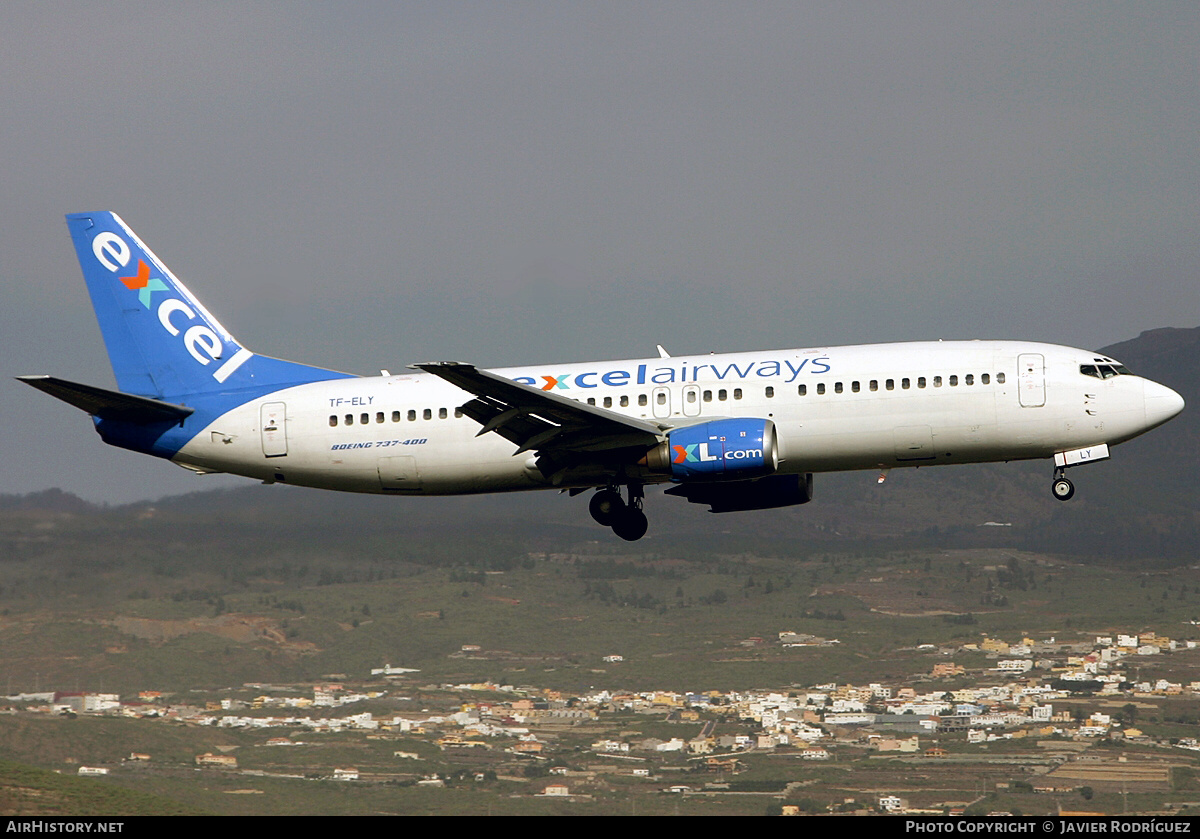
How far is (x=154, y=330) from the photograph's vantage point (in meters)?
44.1

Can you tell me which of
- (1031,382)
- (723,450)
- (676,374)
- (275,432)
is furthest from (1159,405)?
(275,432)

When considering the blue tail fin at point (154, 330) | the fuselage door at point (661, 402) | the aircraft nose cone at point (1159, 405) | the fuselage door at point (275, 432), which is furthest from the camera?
the blue tail fin at point (154, 330)

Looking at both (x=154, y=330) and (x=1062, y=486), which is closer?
(x=1062, y=486)

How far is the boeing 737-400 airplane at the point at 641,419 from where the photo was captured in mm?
37500

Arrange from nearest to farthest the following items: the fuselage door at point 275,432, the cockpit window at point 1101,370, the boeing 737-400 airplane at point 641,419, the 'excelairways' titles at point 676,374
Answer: the boeing 737-400 airplane at point 641,419, the cockpit window at point 1101,370, the 'excelairways' titles at point 676,374, the fuselage door at point 275,432

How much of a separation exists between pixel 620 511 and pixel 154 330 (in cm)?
1628

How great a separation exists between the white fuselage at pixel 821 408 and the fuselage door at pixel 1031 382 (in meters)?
0.04

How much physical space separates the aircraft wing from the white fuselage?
1171mm

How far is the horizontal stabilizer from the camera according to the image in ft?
128

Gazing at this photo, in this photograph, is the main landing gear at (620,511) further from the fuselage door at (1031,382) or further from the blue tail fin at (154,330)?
the fuselage door at (1031,382)

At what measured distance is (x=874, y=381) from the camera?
3775 cm

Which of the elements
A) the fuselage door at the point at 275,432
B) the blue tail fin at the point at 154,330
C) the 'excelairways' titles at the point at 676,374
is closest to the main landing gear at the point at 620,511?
the 'excelairways' titles at the point at 676,374

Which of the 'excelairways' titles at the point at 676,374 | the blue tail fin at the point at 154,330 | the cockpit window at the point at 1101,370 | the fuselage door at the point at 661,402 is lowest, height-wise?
the fuselage door at the point at 661,402

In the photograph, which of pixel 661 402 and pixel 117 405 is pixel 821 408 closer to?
pixel 661 402
